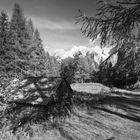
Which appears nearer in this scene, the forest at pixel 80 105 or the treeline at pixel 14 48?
the forest at pixel 80 105

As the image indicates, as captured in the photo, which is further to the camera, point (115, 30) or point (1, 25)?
point (1, 25)

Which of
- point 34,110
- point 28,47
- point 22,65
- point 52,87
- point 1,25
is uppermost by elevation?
→ point 1,25

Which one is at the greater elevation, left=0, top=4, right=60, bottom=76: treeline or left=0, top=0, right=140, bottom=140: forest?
left=0, top=4, right=60, bottom=76: treeline

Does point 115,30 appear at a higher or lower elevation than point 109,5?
lower

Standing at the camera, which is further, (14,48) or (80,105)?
(14,48)

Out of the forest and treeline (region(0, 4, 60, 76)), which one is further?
treeline (region(0, 4, 60, 76))

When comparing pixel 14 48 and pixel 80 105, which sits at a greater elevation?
pixel 14 48

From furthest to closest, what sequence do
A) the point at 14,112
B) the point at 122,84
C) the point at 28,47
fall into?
1. the point at 122,84
2. the point at 28,47
3. the point at 14,112

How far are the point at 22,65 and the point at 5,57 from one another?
2906 millimetres

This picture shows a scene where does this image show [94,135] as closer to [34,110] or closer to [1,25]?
[34,110]

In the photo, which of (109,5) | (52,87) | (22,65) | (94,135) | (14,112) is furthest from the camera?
(22,65)

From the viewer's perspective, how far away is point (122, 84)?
27406 millimetres

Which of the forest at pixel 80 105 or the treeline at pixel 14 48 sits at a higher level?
the treeline at pixel 14 48

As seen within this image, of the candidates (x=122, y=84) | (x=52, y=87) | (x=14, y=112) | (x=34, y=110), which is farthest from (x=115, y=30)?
(x=122, y=84)
